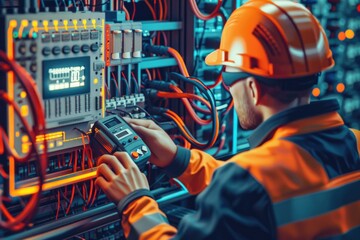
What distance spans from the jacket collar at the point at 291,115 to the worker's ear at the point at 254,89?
8cm

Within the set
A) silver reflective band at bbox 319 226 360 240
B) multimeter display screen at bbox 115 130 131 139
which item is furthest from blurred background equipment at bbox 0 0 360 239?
silver reflective band at bbox 319 226 360 240

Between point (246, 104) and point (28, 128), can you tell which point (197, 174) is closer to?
point (246, 104)

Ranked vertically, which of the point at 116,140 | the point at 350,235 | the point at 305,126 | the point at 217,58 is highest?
the point at 217,58

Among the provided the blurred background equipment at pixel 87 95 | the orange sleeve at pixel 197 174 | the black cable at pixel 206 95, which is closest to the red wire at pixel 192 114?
the blurred background equipment at pixel 87 95

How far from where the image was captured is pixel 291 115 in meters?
2.15

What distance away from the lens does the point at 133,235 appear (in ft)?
7.14

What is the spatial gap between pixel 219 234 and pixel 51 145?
79cm

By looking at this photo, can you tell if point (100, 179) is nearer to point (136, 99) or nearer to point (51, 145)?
point (51, 145)

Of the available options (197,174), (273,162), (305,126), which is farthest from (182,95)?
(273,162)

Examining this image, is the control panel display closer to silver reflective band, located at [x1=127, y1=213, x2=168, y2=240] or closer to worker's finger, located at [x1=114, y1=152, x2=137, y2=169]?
worker's finger, located at [x1=114, y1=152, x2=137, y2=169]

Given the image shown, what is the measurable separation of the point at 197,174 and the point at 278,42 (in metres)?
0.71

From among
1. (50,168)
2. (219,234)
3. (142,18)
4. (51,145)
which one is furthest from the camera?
(142,18)

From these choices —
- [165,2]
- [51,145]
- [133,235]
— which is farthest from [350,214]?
[165,2]

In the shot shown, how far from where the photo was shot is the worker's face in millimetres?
2252
